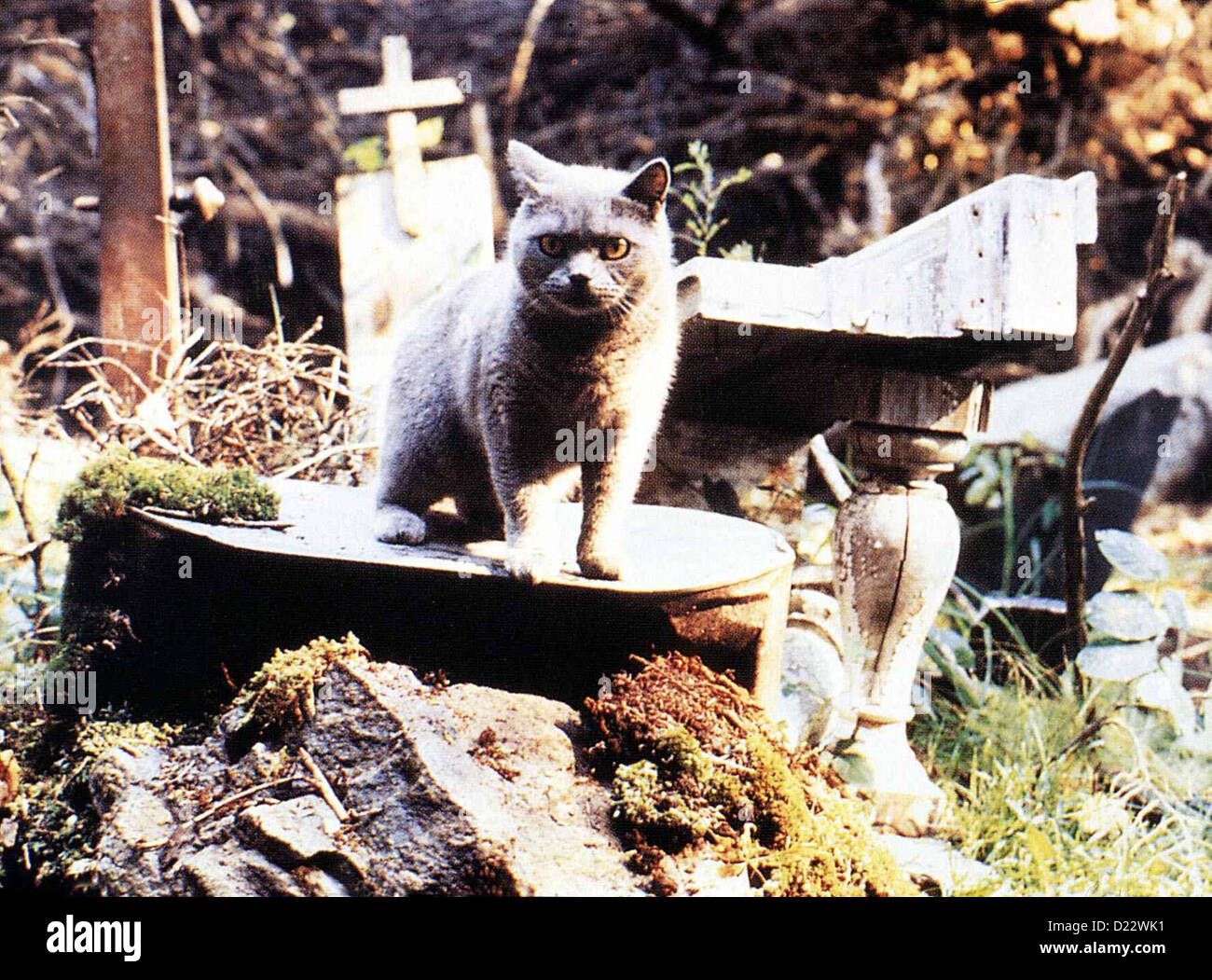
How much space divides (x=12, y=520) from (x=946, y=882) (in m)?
2.44

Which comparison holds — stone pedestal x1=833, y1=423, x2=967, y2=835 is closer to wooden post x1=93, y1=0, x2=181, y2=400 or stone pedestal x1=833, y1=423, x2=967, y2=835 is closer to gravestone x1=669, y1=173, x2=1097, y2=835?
gravestone x1=669, y1=173, x2=1097, y2=835

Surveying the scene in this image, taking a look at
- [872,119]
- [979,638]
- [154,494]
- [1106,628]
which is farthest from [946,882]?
[872,119]

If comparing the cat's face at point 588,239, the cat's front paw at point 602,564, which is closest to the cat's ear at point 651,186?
the cat's face at point 588,239

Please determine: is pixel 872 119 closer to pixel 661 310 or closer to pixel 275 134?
pixel 275 134

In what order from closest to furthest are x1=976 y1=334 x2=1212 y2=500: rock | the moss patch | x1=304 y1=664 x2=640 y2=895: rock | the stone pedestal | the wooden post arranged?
x1=304 y1=664 x2=640 y2=895: rock → the moss patch → the stone pedestal → the wooden post → x1=976 y1=334 x2=1212 y2=500: rock

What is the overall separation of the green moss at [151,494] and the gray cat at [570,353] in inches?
9.1

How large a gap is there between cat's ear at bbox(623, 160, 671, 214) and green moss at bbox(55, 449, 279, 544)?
2.67 ft

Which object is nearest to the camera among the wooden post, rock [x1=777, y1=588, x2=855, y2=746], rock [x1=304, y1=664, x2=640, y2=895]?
rock [x1=304, y1=664, x2=640, y2=895]

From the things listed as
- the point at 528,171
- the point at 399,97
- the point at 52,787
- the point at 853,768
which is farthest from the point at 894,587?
the point at 399,97

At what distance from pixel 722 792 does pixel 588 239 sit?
0.82 metres

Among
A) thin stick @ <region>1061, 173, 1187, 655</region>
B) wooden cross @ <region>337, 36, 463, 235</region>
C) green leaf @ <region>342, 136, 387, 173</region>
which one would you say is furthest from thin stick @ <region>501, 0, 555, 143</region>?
thin stick @ <region>1061, 173, 1187, 655</region>

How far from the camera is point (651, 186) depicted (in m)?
1.42

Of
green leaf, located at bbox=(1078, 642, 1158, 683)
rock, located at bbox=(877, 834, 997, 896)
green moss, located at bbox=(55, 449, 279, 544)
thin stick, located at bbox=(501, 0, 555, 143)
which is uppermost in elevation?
thin stick, located at bbox=(501, 0, 555, 143)

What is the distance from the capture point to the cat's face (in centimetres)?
138
